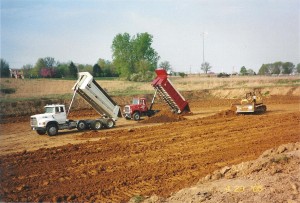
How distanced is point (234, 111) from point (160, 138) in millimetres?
11506

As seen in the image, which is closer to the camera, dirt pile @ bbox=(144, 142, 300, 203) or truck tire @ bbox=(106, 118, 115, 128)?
dirt pile @ bbox=(144, 142, 300, 203)

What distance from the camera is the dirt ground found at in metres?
10.0

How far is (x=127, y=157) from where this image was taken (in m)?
13.9

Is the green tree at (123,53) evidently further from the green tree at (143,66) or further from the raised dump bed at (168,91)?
the raised dump bed at (168,91)

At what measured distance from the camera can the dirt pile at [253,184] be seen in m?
7.01

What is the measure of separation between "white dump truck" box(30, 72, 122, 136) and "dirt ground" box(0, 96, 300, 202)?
677 millimetres

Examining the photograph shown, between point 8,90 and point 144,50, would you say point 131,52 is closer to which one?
point 144,50

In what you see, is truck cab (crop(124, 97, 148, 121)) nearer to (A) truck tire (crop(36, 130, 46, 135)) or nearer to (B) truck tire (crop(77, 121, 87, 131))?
(B) truck tire (crop(77, 121, 87, 131))

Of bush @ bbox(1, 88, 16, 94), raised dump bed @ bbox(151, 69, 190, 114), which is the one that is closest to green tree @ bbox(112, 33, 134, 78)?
bush @ bbox(1, 88, 16, 94)

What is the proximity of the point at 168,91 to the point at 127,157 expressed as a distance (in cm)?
1323

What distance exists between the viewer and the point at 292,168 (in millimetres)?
8820

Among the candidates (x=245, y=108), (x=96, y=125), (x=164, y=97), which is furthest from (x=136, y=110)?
(x=245, y=108)

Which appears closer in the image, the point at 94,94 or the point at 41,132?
the point at 41,132

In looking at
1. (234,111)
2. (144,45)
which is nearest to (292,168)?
(234,111)
